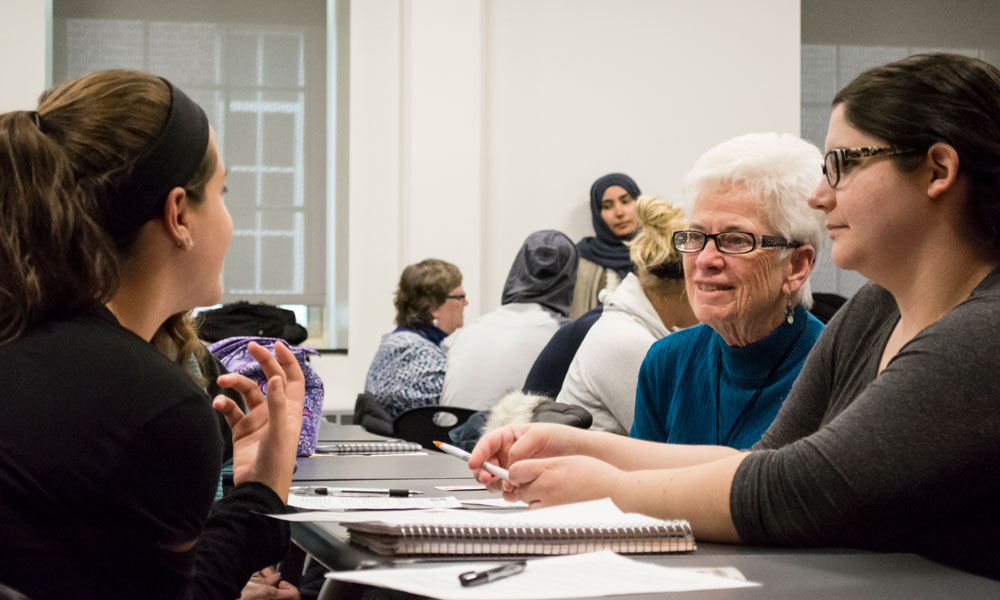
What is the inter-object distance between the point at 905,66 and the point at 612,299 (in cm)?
153

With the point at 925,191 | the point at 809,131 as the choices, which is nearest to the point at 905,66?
the point at 925,191

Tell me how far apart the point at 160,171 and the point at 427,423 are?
2.65 metres

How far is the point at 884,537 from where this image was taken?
3.65ft

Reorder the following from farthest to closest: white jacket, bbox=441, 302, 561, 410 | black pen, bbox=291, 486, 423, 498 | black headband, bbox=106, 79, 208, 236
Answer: white jacket, bbox=441, 302, 561, 410 < black pen, bbox=291, 486, 423, 498 < black headband, bbox=106, 79, 208, 236

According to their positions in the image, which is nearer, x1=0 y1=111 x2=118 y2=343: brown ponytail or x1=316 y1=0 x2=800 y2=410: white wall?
x1=0 y1=111 x2=118 y2=343: brown ponytail

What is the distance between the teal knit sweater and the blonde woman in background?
38 cm

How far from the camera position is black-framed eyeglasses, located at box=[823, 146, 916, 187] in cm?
126

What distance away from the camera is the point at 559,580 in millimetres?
905

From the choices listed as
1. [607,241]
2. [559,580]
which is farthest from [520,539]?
[607,241]

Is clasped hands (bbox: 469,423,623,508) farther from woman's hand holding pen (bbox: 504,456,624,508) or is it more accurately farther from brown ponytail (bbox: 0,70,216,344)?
brown ponytail (bbox: 0,70,216,344)

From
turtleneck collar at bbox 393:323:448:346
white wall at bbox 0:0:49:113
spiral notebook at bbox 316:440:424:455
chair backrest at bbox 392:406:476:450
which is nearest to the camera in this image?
spiral notebook at bbox 316:440:424:455

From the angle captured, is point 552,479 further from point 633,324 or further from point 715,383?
point 633,324

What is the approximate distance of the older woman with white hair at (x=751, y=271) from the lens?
197cm

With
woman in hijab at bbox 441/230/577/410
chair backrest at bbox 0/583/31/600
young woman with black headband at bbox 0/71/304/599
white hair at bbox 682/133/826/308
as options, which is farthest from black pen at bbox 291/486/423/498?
woman in hijab at bbox 441/230/577/410
